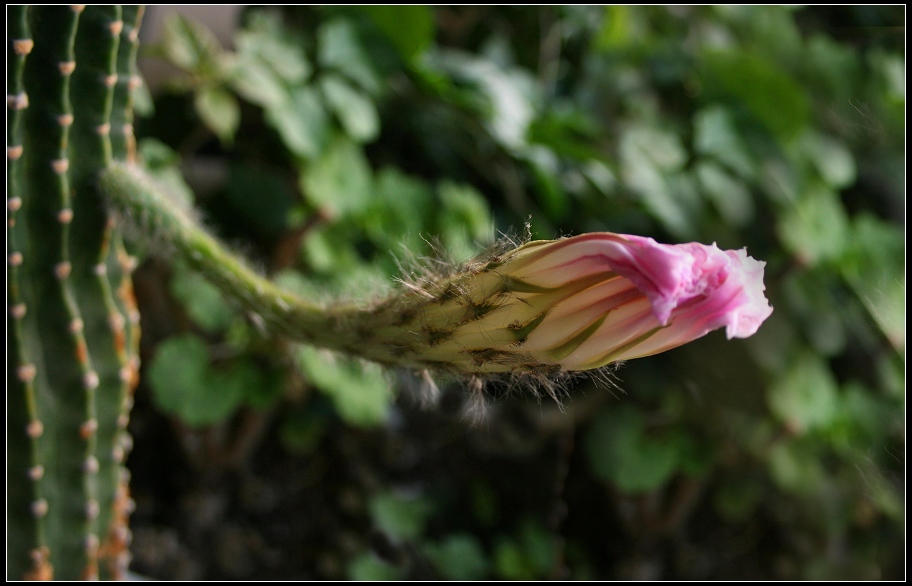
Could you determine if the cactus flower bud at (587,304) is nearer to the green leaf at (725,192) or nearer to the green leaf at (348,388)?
the green leaf at (348,388)

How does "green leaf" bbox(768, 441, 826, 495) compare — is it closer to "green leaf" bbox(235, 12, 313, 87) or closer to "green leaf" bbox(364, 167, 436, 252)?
"green leaf" bbox(364, 167, 436, 252)

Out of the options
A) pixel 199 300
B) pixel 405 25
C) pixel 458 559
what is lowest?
pixel 458 559

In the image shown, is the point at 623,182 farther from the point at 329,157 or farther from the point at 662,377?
the point at 329,157

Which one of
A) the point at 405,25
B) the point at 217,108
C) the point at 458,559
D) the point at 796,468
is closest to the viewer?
the point at 217,108

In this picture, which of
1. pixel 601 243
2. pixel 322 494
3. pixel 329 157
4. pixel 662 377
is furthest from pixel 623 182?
pixel 601 243

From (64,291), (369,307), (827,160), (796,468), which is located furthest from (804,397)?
(64,291)

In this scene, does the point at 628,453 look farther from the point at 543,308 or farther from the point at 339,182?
the point at 543,308

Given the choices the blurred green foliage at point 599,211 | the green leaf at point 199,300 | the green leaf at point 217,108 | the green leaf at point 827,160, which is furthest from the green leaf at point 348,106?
the green leaf at point 827,160

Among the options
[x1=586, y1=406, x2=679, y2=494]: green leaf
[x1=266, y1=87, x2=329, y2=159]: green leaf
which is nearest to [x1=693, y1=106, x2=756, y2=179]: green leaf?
[x1=586, y1=406, x2=679, y2=494]: green leaf
